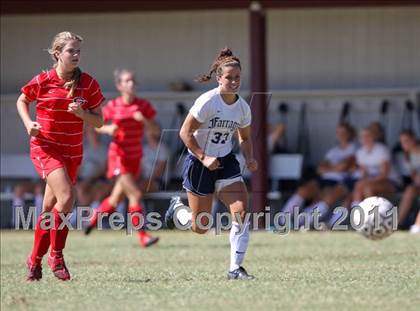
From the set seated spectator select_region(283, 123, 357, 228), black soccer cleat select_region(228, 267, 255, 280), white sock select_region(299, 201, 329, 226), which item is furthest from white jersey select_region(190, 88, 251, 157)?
seated spectator select_region(283, 123, 357, 228)

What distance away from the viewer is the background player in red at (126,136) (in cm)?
1346

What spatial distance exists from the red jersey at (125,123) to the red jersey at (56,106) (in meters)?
4.51

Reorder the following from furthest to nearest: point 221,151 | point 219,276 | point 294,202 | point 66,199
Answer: point 294,202
point 219,276
point 221,151
point 66,199

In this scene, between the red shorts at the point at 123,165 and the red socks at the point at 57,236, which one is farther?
the red shorts at the point at 123,165

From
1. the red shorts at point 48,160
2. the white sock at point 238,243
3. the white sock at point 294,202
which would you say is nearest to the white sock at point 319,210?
the white sock at point 294,202

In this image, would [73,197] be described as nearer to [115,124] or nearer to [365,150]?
[115,124]

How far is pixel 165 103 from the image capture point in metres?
18.5

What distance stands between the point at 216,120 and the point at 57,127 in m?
1.36

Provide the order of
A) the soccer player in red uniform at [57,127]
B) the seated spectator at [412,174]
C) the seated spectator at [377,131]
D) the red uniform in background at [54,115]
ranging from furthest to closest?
the seated spectator at [377,131] → the seated spectator at [412,174] → the red uniform in background at [54,115] → the soccer player in red uniform at [57,127]

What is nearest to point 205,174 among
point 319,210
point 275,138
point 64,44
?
point 64,44

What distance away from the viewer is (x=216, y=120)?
29.7 feet

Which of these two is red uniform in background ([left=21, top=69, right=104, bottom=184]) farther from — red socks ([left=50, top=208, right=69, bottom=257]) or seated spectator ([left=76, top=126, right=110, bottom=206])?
seated spectator ([left=76, top=126, right=110, bottom=206])

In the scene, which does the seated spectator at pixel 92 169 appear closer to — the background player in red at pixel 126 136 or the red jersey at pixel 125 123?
the background player in red at pixel 126 136

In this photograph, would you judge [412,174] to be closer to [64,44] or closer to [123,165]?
[123,165]
